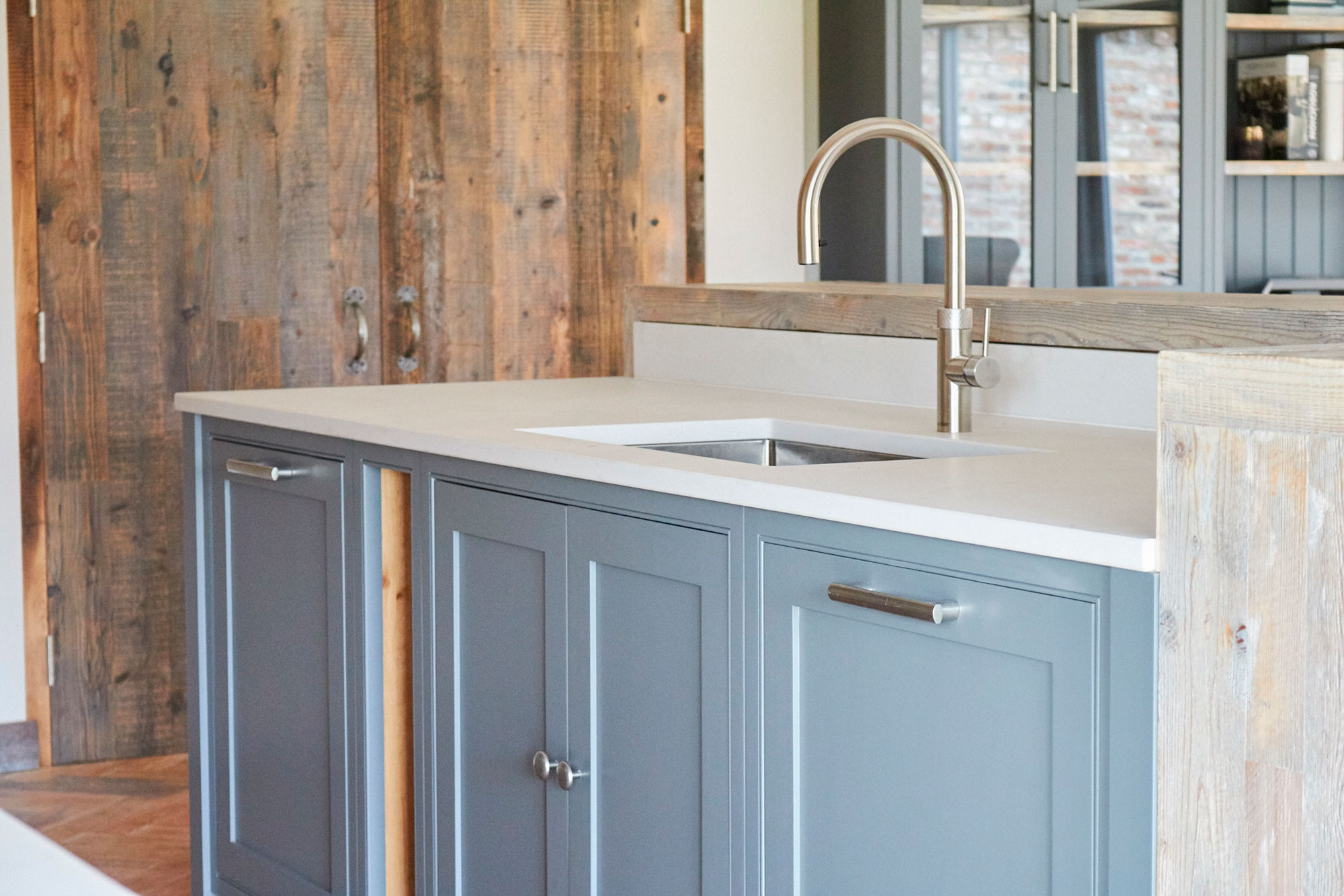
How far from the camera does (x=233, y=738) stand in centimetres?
252

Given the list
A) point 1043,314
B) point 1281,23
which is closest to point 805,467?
point 1043,314

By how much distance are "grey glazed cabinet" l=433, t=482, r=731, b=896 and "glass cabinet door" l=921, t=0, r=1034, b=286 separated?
2.21 m

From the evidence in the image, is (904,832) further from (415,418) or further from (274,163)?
(274,163)

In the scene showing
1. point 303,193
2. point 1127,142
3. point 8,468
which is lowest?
point 8,468

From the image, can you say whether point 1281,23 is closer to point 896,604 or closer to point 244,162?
point 244,162

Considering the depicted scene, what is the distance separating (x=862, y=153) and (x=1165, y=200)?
76 centimetres

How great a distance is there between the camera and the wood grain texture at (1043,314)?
1.80m

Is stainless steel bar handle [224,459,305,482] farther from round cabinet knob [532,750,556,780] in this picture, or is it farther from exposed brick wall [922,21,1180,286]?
exposed brick wall [922,21,1180,286]

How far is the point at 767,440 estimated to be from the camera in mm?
2174

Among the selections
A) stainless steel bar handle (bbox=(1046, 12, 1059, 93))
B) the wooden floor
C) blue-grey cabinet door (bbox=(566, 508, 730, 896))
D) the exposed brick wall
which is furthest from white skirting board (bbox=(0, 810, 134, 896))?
stainless steel bar handle (bbox=(1046, 12, 1059, 93))

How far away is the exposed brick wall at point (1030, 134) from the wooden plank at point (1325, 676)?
2.87 meters

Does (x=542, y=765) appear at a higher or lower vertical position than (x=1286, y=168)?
lower

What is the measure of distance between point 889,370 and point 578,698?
808mm

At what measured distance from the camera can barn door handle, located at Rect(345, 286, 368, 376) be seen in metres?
3.64
